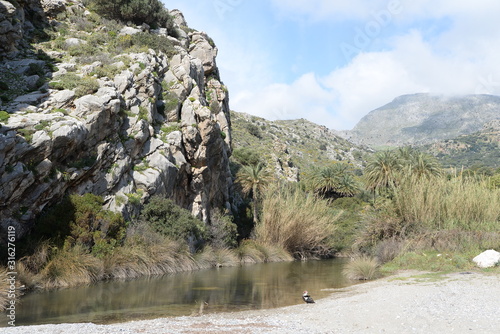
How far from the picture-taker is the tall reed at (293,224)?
133 feet

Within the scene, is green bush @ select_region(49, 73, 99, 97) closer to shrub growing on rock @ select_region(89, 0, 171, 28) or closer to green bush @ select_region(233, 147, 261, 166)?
shrub growing on rock @ select_region(89, 0, 171, 28)

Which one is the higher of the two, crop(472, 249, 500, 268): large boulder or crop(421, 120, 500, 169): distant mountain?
crop(421, 120, 500, 169): distant mountain

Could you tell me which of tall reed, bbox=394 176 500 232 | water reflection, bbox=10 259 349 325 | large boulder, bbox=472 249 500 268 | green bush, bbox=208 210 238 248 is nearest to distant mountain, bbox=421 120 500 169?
tall reed, bbox=394 176 500 232

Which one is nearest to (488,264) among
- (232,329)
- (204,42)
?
(232,329)

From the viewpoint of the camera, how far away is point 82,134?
2555 centimetres

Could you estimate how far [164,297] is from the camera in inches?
686

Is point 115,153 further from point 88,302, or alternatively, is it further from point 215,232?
point 88,302

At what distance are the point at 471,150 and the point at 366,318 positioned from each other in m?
168

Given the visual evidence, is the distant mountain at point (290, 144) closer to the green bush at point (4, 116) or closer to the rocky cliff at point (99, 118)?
the rocky cliff at point (99, 118)

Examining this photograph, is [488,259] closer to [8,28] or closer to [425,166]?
[425,166]

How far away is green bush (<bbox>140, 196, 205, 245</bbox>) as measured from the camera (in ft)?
95.1

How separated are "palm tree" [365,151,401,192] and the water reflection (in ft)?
77.4

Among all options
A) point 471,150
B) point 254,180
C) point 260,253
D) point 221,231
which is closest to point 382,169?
point 254,180

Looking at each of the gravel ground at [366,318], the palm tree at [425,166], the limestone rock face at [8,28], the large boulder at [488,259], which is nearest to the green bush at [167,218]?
the gravel ground at [366,318]
